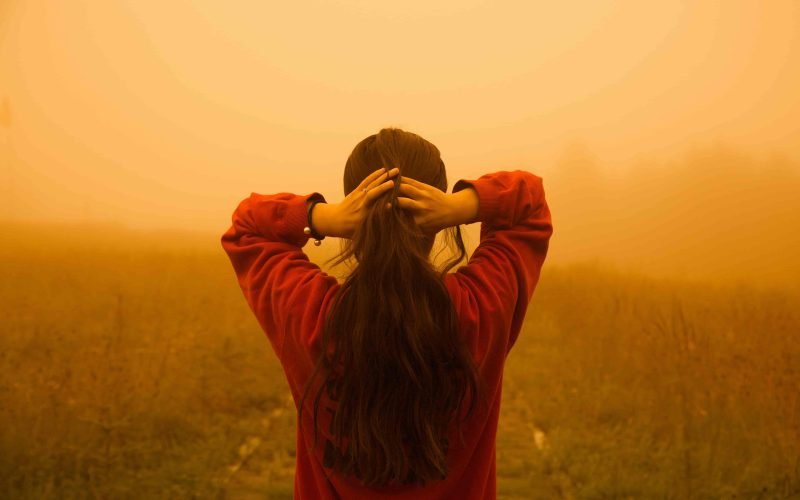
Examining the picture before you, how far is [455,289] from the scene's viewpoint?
715mm

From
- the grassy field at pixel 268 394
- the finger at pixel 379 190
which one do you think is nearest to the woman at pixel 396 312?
the finger at pixel 379 190

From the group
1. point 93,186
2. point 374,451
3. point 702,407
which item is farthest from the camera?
point 93,186

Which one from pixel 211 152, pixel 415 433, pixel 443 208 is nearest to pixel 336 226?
pixel 443 208

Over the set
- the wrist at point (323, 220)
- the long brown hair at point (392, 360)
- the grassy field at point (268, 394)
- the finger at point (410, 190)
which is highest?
the finger at point (410, 190)

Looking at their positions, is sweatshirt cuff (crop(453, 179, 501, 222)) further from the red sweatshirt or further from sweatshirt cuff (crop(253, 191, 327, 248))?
sweatshirt cuff (crop(253, 191, 327, 248))

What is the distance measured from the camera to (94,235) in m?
3.60

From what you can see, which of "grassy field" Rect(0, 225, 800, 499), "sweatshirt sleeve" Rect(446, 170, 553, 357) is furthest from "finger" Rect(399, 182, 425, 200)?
"grassy field" Rect(0, 225, 800, 499)

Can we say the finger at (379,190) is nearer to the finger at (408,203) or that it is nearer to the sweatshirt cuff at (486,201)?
the finger at (408,203)

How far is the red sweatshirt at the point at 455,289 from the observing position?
721 mm

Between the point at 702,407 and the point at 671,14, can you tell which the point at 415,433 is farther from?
the point at 671,14

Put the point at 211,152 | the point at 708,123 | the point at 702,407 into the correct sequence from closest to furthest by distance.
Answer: the point at 702,407
the point at 708,123
the point at 211,152

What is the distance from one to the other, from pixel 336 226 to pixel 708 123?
350 centimetres

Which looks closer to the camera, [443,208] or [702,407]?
[443,208]

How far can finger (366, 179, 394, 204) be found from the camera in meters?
Result: 0.68
